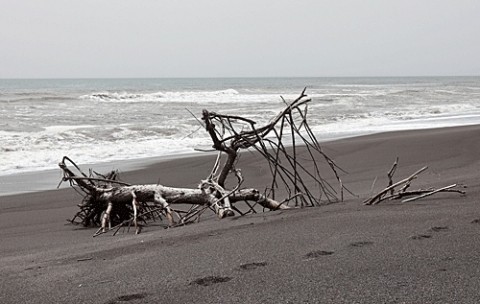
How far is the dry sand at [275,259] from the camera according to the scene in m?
2.26

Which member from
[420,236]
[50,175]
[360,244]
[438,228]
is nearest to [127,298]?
[360,244]

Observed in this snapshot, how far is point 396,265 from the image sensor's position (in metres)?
2.49

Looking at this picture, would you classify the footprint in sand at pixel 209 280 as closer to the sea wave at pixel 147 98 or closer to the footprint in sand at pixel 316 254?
the footprint in sand at pixel 316 254

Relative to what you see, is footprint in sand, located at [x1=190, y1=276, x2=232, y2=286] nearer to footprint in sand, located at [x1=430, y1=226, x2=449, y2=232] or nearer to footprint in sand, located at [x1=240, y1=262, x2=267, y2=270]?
footprint in sand, located at [x1=240, y1=262, x2=267, y2=270]

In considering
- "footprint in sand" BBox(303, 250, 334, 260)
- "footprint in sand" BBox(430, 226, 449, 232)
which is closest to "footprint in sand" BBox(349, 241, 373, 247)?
"footprint in sand" BBox(303, 250, 334, 260)

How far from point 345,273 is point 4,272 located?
6.03 ft

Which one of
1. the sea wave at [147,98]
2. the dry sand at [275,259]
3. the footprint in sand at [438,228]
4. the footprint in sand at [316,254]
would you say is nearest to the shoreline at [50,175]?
the dry sand at [275,259]

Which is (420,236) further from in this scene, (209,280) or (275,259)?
(209,280)

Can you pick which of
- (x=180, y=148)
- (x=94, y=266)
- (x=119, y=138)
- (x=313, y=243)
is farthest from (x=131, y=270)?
(x=119, y=138)

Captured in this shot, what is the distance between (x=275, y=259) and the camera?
2752 millimetres

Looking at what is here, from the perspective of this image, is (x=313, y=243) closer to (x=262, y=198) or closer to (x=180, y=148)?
(x=262, y=198)

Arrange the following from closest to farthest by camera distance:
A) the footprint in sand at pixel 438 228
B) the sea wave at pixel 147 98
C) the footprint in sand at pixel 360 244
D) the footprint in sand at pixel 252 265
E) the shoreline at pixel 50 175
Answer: the footprint in sand at pixel 252 265 → the footprint in sand at pixel 360 244 → the footprint in sand at pixel 438 228 → the shoreline at pixel 50 175 → the sea wave at pixel 147 98

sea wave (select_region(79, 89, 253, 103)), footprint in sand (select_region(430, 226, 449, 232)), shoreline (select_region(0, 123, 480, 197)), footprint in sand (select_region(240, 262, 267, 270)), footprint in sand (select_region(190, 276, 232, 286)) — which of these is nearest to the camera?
footprint in sand (select_region(190, 276, 232, 286))

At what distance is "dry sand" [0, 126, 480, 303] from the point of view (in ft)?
7.41
